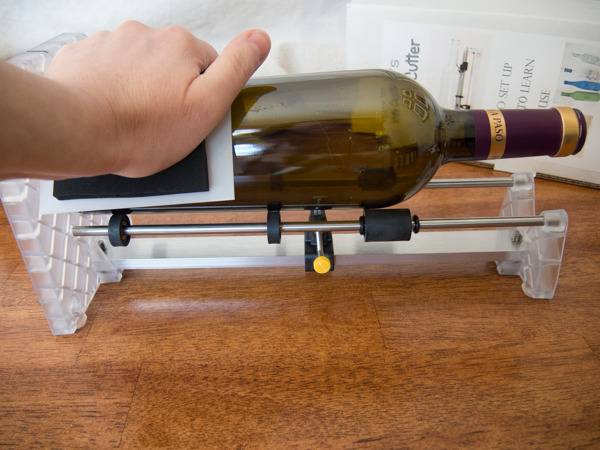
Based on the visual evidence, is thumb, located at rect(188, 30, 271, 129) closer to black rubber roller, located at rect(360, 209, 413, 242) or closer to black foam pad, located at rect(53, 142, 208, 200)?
black foam pad, located at rect(53, 142, 208, 200)

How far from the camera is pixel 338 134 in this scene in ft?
1.10

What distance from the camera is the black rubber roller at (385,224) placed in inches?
14.8

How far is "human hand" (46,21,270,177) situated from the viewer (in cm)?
27

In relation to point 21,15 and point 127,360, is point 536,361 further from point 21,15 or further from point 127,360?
point 21,15

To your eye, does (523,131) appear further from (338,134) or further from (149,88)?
(149,88)

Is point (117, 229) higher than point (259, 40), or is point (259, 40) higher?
point (259, 40)

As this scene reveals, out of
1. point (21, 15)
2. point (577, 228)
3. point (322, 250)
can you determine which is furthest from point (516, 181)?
point (21, 15)

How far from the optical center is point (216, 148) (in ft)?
1.08

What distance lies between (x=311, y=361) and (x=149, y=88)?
243 mm

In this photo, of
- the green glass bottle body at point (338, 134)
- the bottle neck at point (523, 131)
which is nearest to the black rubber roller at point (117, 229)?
the green glass bottle body at point (338, 134)

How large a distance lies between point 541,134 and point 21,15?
77 centimetres

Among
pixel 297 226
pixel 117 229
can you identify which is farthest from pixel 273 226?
pixel 117 229

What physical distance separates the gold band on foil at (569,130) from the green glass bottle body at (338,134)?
0.05m

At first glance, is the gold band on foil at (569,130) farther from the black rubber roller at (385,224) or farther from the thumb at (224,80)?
the thumb at (224,80)
